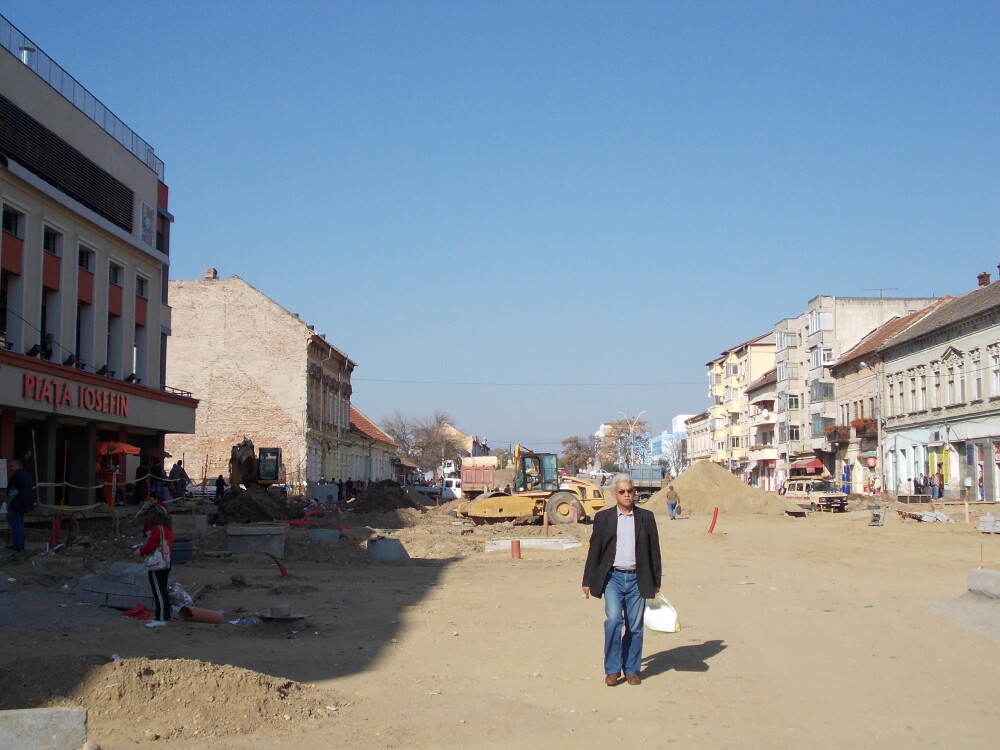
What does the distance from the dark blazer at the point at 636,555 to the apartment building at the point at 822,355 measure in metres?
60.9

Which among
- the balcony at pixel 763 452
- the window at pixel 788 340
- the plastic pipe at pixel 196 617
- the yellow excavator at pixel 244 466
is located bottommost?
the plastic pipe at pixel 196 617

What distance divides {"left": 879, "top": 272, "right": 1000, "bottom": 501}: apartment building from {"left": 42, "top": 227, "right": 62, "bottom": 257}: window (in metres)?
37.6

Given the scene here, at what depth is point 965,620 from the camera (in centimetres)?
1258

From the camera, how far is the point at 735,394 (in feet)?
307

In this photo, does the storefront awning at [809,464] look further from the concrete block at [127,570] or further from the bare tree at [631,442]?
the concrete block at [127,570]

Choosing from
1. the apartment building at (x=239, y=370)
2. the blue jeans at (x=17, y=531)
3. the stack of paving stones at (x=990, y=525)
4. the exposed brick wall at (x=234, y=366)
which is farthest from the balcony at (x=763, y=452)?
the blue jeans at (x=17, y=531)

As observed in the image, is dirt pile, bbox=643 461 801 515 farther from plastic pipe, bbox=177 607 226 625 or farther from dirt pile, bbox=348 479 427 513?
plastic pipe, bbox=177 607 226 625

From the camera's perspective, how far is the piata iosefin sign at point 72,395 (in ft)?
89.5

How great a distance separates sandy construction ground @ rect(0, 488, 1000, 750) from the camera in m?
7.17

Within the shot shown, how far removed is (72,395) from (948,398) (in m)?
40.0

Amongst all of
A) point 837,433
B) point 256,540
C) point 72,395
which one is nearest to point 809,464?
point 837,433

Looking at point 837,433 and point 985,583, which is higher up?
point 837,433

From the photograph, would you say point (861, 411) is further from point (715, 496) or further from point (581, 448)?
point (581, 448)

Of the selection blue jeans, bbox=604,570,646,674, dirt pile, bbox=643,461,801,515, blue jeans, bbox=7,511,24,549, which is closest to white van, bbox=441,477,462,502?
dirt pile, bbox=643,461,801,515
